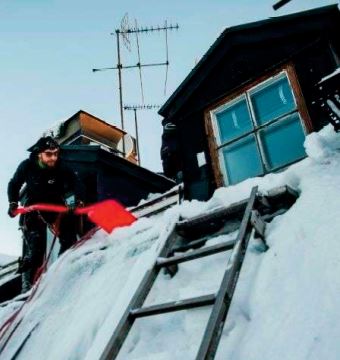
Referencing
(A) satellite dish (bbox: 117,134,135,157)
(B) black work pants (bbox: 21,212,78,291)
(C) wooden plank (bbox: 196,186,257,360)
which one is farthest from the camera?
(A) satellite dish (bbox: 117,134,135,157)

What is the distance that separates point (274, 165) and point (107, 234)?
2.38 metres

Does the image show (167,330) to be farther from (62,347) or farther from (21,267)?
(21,267)

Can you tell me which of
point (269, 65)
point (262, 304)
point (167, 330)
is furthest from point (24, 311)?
point (269, 65)

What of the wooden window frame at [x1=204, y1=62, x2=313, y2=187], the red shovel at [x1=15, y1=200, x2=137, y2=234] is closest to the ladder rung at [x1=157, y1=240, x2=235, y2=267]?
the wooden window frame at [x1=204, y1=62, x2=313, y2=187]

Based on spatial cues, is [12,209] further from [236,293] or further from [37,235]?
[236,293]

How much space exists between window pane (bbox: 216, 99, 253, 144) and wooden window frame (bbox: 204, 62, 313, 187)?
10cm

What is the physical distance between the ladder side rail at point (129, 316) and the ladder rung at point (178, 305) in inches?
2.4

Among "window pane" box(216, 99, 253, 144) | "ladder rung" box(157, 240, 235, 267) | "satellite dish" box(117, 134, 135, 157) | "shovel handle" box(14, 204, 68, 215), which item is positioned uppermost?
"satellite dish" box(117, 134, 135, 157)

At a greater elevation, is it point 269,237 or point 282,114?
point 282,114

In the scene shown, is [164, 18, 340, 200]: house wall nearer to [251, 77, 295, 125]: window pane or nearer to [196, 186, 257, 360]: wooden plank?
[251, 77, 295, 125]: window pane

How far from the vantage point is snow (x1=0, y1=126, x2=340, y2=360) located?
227cm

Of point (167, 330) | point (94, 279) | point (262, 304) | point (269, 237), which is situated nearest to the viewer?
point (262, 304)

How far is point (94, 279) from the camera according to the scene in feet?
14.5

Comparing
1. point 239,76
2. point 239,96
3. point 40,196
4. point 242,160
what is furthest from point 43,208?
point 239,76
